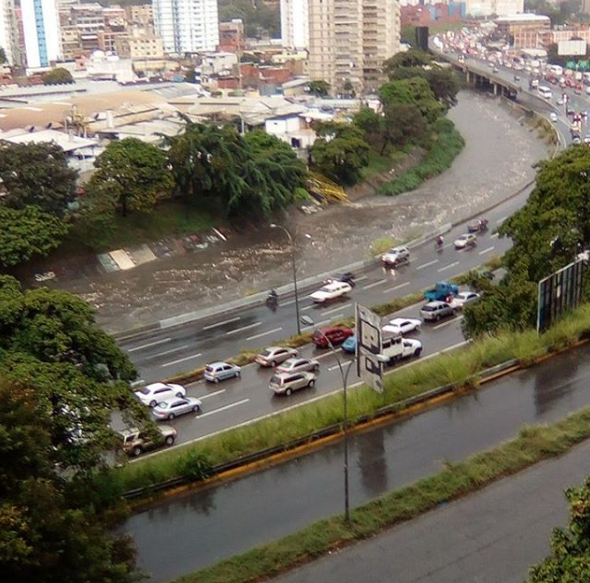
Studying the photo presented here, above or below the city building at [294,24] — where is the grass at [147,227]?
below

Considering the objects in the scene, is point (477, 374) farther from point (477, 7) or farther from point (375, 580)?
point (477, 7)

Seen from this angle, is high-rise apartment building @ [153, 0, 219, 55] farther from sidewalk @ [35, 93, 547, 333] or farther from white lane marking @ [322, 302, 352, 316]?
white lane marking @ [322, 302, 352, 316]

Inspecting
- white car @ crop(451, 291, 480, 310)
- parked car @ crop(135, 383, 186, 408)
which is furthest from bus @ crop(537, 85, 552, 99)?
parked car @ crop(135, 383, 186, 408)

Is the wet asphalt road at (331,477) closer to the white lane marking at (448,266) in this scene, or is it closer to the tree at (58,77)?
the white lane marking at (448,266)

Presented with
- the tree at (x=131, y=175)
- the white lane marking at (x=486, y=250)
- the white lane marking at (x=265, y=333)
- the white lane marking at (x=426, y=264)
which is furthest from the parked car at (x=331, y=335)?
the tree at (x=131, y=175)

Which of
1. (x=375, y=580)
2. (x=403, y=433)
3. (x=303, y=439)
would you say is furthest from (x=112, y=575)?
(x=403, y=433)

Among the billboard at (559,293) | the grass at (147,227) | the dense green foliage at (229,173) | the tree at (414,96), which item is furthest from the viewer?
the tree at (414,96)
